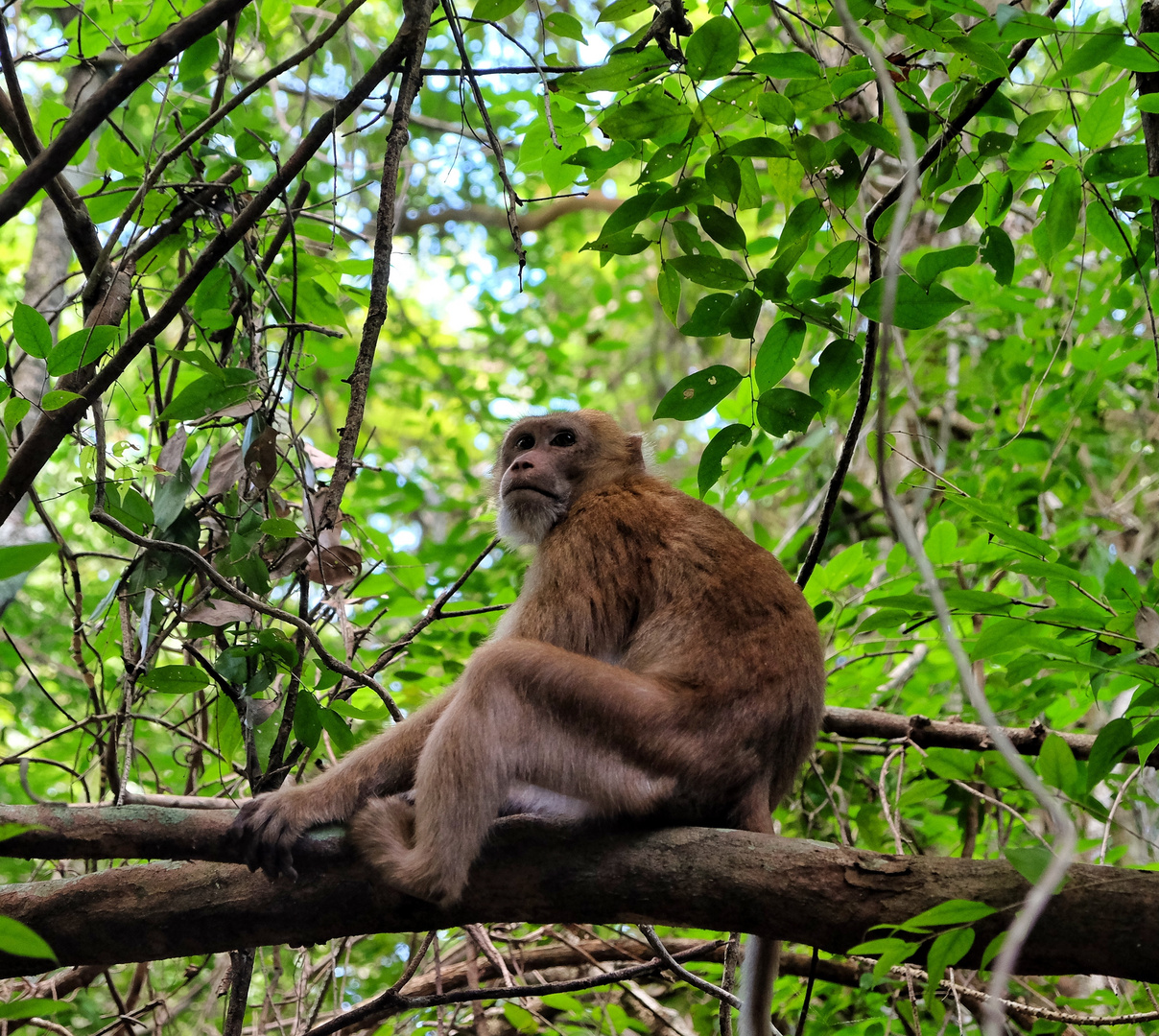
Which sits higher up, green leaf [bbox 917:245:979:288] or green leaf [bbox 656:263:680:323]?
green leaf [bbox 656:263:680:323]

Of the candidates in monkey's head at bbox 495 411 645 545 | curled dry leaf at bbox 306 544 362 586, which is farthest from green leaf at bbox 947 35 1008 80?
curled dry leaf at bbox 306 544 362 586

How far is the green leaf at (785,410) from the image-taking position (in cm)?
326

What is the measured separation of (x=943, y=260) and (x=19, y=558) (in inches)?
96.8

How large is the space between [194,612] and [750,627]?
1.97 metres

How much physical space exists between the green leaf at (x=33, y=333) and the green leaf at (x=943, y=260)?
250 centimetres

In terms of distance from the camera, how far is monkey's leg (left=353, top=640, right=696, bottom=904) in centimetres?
316

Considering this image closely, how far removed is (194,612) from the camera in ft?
11.3

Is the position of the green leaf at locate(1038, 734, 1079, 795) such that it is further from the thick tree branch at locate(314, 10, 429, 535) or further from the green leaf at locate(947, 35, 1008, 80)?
the thick tree branch at locate(314, 10, 429, 535)

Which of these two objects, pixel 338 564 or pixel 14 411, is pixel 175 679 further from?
pixel 14 411

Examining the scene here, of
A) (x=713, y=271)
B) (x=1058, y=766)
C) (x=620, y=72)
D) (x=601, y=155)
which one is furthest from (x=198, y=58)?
(x=1058, y=766)

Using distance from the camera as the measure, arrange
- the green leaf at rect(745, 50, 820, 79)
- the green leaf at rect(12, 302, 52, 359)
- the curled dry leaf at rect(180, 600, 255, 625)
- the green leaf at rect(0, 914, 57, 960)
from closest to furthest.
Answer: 1. the green leaf at rect(0, 914, 57, 960)
2. the green leaf at rect(12, 302, 52, 359)
3. the green leaf at rect(745, 50, 820, 79)
4. the curled dry leaf at rect(180, 600, 255, 625)

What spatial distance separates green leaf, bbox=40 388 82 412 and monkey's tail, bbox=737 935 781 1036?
261 cm

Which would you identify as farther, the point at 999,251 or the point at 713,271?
the point at 999,251

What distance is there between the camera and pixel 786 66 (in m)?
3.06
